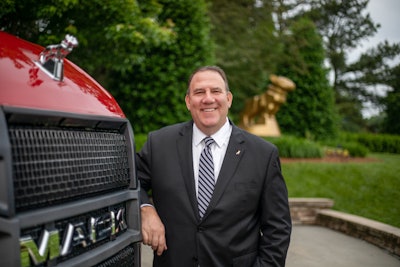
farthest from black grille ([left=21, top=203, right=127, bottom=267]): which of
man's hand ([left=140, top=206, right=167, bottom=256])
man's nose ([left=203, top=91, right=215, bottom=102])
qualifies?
man's nose ([left=203, top=91, right=215, bottom=102])

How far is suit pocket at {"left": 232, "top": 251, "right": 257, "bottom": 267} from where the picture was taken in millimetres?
2227

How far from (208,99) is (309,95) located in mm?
14521

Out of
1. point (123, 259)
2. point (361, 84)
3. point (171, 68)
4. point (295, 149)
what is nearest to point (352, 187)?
point (295, 149)

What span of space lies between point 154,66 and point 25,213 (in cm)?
687

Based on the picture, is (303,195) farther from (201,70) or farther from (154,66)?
(201,70)

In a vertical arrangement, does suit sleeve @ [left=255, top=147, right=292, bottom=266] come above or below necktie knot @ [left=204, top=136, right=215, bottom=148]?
below

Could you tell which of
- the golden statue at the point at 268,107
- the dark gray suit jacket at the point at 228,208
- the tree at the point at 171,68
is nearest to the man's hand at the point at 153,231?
the dark gray suit jacket at the point at 228,208

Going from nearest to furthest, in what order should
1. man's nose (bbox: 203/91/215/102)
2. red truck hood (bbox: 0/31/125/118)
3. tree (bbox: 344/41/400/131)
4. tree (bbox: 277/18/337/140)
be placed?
red truck hood (bbox: 0/31/125/118) < man's nose (bbox: 203/91/215/102) < tree (bbox: 277/18/337/140) < tree (bbox: 344/41/400/131)

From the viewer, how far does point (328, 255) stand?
4.61 meters

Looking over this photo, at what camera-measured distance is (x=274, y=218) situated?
2.30 metres

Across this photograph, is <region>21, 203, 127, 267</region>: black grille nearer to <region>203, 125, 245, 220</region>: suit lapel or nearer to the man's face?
<region>203, 125, 245, 220</region>: suit lapel

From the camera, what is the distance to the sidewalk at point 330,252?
434 cm

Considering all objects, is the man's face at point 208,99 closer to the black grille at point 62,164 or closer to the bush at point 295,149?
the black grille at point 62,164

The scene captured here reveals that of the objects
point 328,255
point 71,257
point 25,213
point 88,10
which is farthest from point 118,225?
point 88,10
